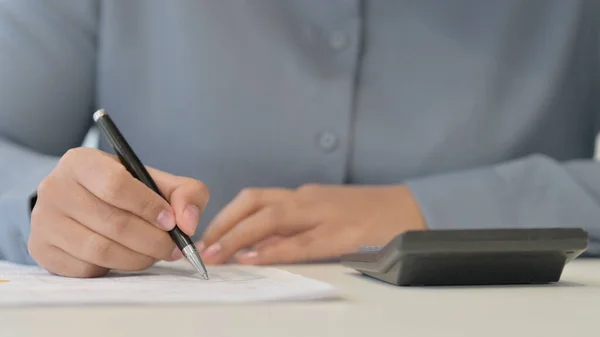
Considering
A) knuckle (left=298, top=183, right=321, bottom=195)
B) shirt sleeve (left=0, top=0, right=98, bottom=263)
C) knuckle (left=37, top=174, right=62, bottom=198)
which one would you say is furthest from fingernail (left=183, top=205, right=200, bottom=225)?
shirt sleeve (left=0, top=0, right=98, bottom=263)

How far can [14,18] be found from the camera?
94cm

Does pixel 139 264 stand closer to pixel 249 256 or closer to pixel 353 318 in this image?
pixel 249 256

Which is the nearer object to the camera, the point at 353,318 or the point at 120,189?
the point at 353,318

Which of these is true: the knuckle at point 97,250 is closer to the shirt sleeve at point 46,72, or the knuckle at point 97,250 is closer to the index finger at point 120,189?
the index finger at point 120,189

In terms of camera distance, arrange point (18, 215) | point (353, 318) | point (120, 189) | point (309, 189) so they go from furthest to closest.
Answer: point (309, 189)
point (18, 215)
point (120, 189)
point (353, 318)

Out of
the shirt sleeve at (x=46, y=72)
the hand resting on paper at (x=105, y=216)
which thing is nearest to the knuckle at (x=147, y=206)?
the hand resting on paper at (x=105, y=216)

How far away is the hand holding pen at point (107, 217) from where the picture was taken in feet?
1.72

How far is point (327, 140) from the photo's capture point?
37.4 inches

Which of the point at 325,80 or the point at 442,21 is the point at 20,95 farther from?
the point at 442,21

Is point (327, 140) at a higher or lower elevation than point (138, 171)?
higher

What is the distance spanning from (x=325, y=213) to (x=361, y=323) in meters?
0.43

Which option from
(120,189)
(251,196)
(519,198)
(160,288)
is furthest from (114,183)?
(519,198)

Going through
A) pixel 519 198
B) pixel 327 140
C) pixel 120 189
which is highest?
pixel 327 140

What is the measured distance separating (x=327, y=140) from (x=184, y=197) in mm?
435
